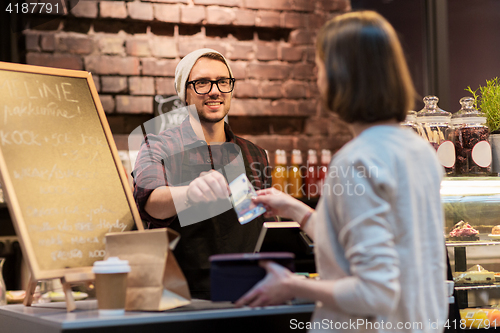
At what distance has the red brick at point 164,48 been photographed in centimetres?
323

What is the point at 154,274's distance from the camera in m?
1.28

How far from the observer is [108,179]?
1580 millimetres

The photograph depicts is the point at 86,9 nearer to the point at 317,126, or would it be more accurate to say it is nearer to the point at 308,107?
the point at 308,107

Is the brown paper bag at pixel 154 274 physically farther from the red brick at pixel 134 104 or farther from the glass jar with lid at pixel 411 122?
the red brick at pixel 134 104

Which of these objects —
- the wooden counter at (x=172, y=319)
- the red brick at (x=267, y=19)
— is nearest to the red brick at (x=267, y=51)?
the red brick at (x=267, y=19)

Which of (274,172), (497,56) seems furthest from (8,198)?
(497,56)

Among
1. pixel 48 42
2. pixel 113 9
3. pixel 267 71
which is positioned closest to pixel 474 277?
pixel 267 71

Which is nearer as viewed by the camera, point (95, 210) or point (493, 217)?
point (95, 210)

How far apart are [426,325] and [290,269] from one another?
1.02 feet

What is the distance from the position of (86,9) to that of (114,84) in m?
0.49

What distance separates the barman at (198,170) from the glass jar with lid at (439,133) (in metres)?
0.75

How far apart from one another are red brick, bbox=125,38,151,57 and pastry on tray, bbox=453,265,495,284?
223 centimetres

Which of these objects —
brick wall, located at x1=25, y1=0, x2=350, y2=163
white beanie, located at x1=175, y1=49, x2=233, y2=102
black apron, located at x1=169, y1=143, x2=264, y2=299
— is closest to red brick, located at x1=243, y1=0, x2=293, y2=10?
brick wall, located at x1=25, y1=0, x2=350, y2=163

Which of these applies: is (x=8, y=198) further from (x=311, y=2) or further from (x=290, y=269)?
(x=311, y=2)
